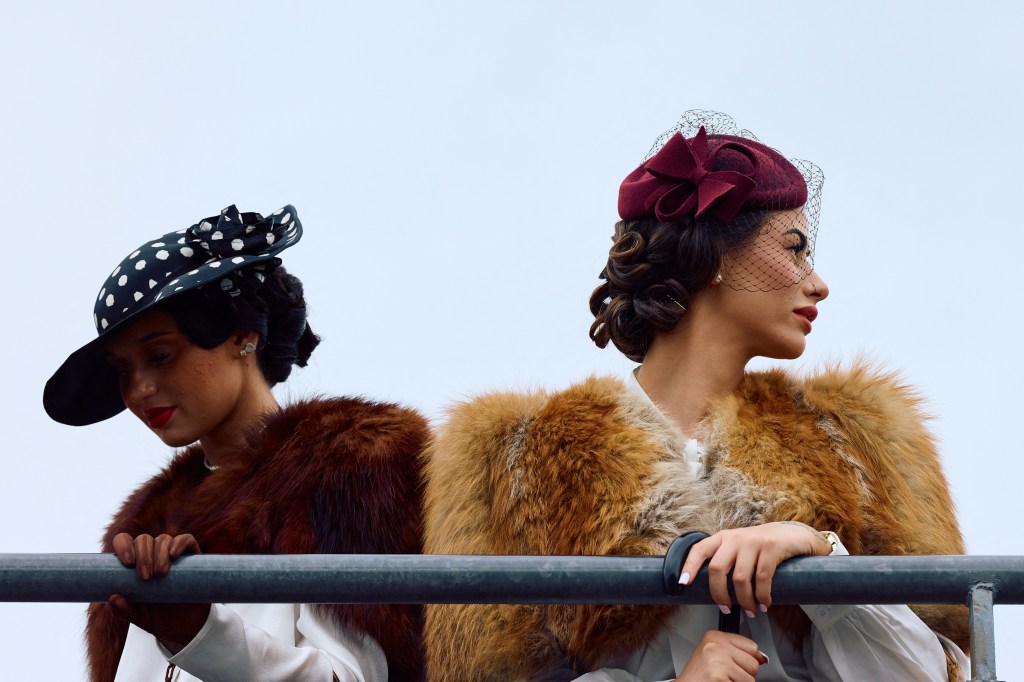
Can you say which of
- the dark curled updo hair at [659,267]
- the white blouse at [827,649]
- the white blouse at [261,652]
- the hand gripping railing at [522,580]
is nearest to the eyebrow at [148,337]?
the white blouse at [261,652]

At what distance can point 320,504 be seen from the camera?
302 cm

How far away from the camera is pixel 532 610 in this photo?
265cm

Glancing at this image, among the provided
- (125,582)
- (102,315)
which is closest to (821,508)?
(125,582)

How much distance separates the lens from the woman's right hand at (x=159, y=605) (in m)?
1.99

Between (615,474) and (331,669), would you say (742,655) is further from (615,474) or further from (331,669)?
(331,669)

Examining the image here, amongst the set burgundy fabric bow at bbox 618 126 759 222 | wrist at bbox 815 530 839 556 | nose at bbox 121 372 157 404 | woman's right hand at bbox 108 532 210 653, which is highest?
burgundy fabric bow at bbox 618 126 759 222

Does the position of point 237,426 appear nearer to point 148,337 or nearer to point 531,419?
point 148,337

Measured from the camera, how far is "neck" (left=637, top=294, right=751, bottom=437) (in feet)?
9.44

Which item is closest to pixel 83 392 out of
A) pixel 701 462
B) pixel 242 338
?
pixel 242 338

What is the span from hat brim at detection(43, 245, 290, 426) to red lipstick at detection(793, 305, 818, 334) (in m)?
1.19

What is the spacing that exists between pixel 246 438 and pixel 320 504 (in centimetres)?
29

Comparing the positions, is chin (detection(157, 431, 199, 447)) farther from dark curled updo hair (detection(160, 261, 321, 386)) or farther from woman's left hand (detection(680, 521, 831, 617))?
woman's left hand (detection(680, 521, 831, 617))

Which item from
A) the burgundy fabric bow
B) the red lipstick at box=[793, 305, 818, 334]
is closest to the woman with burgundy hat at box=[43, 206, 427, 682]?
the burgundy fabric bow

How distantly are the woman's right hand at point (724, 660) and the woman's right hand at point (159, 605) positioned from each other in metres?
0.82
